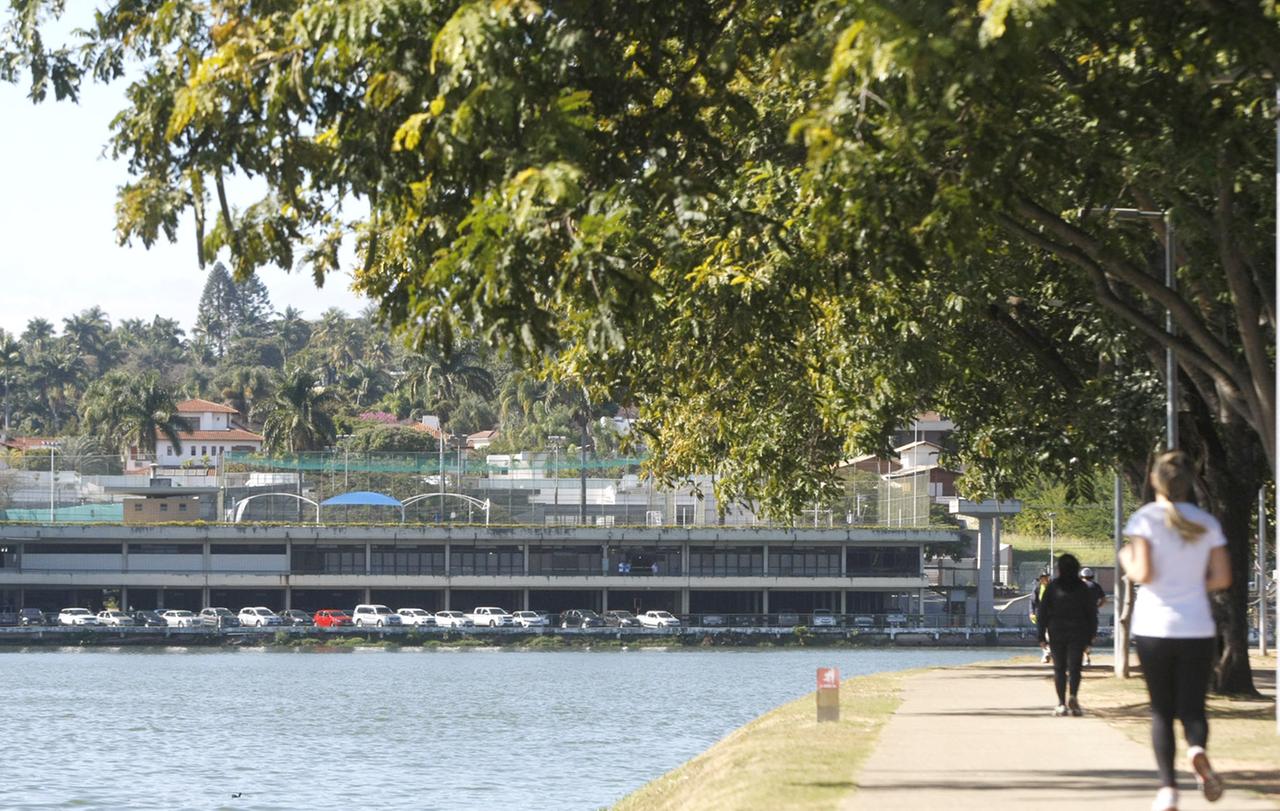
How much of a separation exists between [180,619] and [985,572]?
43.2 meters

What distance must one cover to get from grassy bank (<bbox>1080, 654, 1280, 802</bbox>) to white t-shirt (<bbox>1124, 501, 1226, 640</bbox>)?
2.14m

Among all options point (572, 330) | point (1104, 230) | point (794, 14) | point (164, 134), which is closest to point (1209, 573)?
point (794, 14)

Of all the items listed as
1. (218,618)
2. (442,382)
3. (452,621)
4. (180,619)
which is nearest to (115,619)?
(180,619)

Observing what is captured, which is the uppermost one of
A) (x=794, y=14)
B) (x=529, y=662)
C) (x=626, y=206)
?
(x=794, y=14)

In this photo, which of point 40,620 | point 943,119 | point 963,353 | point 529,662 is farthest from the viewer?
point 40,620

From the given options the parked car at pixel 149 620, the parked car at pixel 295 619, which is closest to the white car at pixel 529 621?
the parked car at pixel 295 619

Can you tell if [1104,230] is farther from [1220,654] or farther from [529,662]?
[529,662]

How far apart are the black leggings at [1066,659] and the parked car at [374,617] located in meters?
84.5

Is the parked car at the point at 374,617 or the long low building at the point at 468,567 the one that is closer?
the parked car at the point at 374,617

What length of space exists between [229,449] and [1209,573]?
17221 cm

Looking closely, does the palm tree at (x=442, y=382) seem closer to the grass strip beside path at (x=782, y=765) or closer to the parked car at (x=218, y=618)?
the parked car at (x=218, y=618)

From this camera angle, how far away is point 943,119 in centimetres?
1194

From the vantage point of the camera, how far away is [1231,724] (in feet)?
60.5

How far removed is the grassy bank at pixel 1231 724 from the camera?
43.9 feet
